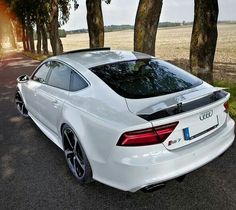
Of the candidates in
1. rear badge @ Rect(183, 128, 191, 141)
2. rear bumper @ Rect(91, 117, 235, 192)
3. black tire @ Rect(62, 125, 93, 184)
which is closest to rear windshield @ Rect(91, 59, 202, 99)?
rear badge @ Rect(183, 128, 191, 141)

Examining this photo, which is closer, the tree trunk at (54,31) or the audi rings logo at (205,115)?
the audi rings logo at (205,115)

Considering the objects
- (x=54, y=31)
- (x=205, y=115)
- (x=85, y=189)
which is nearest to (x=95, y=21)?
(x=54, y=31)

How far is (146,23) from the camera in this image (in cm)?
925

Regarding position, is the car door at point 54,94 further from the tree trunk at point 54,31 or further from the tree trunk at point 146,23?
the tree trunk at point 54,31

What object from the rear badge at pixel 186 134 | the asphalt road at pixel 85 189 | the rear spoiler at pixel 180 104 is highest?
the rear spoiler at pixel 180 104

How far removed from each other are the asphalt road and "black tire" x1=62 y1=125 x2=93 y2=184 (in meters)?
0.13

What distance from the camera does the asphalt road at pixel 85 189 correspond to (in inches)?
133

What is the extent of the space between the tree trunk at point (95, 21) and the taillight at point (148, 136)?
433 inches

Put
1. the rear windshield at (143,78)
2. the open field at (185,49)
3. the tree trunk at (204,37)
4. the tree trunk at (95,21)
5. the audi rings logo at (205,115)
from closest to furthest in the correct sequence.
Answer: the audi rings logo at (205,115) < the rear windshield at (143,78) < the tree trunk at (204,37) < the tree trunk at (95,21) < the open field at (185,49)

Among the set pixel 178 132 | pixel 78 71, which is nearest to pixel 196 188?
pixel 178 132

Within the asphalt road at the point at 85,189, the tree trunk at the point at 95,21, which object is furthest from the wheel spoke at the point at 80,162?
the tree trunk at the point at 95,21

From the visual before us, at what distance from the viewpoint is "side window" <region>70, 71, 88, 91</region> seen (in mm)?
3967

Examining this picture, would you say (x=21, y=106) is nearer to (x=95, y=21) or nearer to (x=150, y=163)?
(x=150, y=163)

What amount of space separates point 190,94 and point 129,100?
68 centimetres
